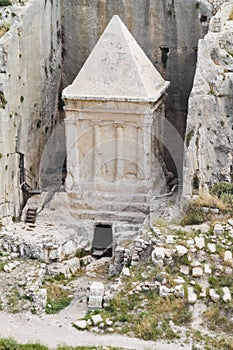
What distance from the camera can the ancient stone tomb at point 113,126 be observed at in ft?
84.5

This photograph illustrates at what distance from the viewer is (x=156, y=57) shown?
29.9 m

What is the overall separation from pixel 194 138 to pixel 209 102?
97 cm

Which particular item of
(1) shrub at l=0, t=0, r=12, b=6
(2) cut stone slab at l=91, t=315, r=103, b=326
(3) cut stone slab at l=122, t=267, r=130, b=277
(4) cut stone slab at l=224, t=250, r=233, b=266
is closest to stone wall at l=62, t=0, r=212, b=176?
(1) shrub at l=0, t=0, r=12, b=6

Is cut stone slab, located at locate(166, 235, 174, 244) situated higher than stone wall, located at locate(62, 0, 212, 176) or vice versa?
stone wall, located at locate(62, 0, 212, 176)

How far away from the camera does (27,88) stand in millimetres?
27656

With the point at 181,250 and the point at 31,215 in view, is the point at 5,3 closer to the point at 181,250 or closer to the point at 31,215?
the point at 31,215

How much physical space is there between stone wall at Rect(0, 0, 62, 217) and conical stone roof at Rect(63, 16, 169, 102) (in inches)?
66.6

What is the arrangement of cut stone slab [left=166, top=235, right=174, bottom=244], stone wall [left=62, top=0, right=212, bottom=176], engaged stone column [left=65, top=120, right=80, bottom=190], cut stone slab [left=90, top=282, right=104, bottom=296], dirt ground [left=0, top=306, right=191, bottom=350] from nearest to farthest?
dirt ground [left=0, top=306, right=191, bottom=350] < cut stone slab [left=90, top=282, right=104, bottom=296] < cut stone slab [left=166, top=235, right=174, bottom=244] < engaged stone column [left=65, top=120, right=80, bottom=190] < stone wall [left=62, top=0, right=212, bottom=176]

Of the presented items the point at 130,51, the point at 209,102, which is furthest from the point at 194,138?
the point at 130,51

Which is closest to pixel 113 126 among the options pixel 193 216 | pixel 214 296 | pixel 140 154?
pixel 140 154

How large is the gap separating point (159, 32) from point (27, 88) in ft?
15.1

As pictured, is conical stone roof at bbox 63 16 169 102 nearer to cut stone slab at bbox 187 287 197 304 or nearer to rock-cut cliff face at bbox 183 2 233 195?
rock-cut cliff face at bbox 183 2 233 195

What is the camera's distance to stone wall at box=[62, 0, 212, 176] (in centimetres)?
2906

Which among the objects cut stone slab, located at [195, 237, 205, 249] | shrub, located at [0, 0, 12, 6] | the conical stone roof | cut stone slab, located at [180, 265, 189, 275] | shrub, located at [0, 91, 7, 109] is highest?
shrub, located at [0, 0, 12, 6]
